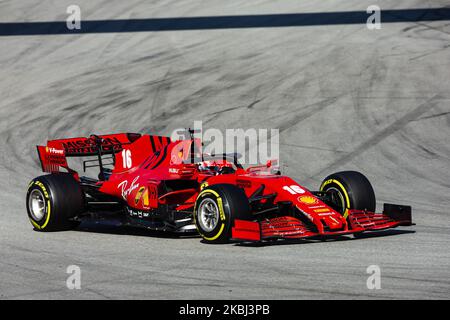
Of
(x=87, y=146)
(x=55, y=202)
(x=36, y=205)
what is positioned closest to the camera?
(x=55, y=202)

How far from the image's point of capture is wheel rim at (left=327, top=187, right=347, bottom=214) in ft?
39.3

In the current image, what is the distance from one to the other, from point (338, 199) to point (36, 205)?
461 cm

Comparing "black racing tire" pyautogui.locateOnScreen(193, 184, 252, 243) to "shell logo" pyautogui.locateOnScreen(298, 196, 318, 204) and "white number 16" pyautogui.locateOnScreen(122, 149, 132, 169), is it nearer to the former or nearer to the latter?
"shell logo" pyautogui.locateOnScreen(298, 196, 318, 204)

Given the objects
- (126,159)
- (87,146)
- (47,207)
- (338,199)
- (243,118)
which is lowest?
(47,207)

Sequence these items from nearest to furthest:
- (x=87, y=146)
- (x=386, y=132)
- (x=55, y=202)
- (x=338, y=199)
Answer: (x=338, y=199)
(x=55, y=202)
(x=87, y=146)
(x=386, y=132)

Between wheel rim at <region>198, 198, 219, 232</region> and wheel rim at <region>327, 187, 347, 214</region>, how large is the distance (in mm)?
1928

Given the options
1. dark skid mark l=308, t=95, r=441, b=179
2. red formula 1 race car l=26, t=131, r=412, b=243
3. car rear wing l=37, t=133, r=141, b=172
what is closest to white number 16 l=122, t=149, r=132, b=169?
red formula 1 race car l=26, t=131, r=412, b=243

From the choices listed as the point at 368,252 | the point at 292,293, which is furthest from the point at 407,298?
the point at 368,252

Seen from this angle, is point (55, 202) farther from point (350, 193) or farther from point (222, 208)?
point (350, 193)

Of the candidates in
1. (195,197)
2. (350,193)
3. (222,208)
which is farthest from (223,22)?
(222,208)

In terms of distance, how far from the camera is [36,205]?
1299 centimetres

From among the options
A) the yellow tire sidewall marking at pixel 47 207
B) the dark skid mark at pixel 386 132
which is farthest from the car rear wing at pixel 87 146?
the dark skid mark at pixel 386 132

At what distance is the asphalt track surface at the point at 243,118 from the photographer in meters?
8.93

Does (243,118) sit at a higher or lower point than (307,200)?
higher
